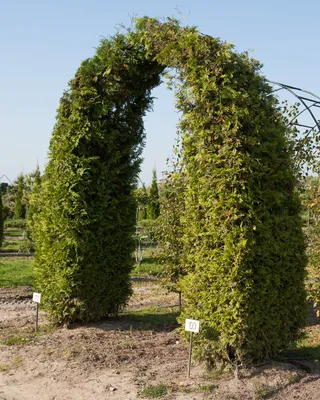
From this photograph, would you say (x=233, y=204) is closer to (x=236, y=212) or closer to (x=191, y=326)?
(x=236, y=212)

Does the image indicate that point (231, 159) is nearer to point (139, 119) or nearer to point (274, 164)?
point (274, 164)

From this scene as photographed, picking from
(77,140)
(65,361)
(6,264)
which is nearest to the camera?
(65,361)

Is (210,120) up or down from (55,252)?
up

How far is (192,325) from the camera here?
567 centimetres

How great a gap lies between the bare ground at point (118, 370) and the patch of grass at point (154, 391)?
3cm

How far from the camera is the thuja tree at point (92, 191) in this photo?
777 centimetres

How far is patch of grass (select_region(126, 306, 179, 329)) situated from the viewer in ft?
27.9

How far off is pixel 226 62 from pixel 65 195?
11.0 ft

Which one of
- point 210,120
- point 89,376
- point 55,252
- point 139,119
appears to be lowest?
point 89,376

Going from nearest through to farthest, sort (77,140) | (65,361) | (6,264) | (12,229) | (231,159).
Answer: (231,159) → (65,361) → (77,140) → (6,264) → (12,229)

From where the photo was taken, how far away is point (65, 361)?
630 centimetres

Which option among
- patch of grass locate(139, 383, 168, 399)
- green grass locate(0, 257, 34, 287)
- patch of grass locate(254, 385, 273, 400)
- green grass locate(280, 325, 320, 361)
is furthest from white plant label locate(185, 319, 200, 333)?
green grass locate(0, 257, 34, 287)

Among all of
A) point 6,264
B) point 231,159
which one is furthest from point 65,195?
point 6,264

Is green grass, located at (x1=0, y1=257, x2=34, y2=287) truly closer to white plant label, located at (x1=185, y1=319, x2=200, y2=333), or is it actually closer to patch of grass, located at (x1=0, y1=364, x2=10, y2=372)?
patch of grass, located at (x1=0, y1=364, x2=10, y2=372)
